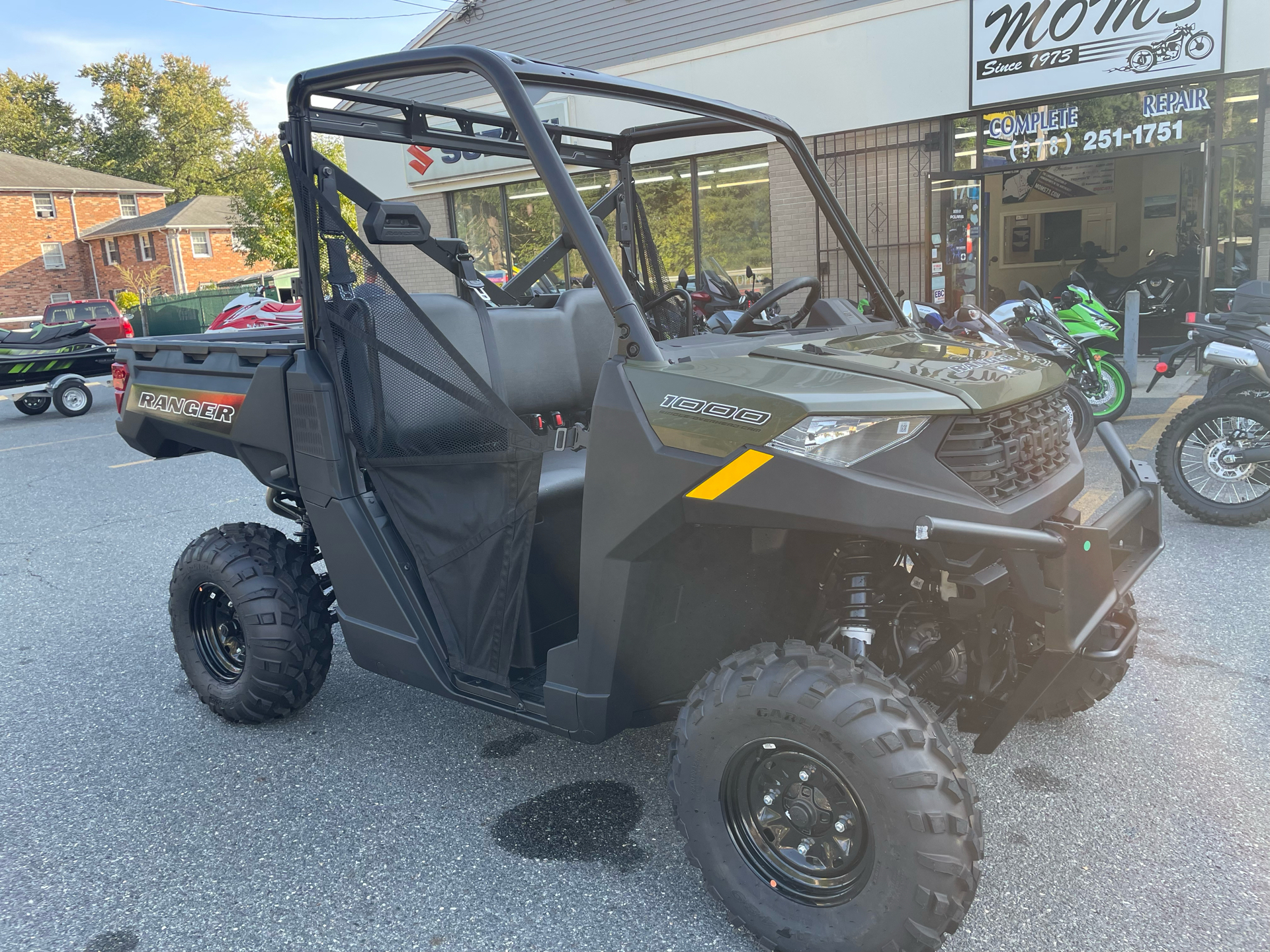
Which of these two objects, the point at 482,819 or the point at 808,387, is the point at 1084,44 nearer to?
the point at 808,387

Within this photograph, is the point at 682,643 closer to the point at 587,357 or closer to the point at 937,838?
the point at 937,838

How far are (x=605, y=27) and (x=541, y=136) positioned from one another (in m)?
14.5

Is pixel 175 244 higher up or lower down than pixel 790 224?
higher up

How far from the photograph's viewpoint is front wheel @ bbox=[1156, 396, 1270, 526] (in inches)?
198

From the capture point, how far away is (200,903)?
2455 mm

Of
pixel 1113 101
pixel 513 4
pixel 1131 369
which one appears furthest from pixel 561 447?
pixel 513 4

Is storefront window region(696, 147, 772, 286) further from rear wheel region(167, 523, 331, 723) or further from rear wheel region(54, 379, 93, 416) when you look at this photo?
rear wheel region(167, 523, 331, 723)

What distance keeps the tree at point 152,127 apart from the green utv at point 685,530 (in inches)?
2607

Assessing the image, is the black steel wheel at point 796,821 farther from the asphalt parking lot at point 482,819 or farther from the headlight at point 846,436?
the headlight at point 846,436

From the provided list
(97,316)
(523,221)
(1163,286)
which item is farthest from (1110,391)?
(97,316)

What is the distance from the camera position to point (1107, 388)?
7.90 m

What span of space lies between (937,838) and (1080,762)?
130 cm

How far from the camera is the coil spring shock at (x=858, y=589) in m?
2.11

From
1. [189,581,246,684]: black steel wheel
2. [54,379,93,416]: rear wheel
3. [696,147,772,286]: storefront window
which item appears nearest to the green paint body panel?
[189,581,246,684]: black steel wheel
